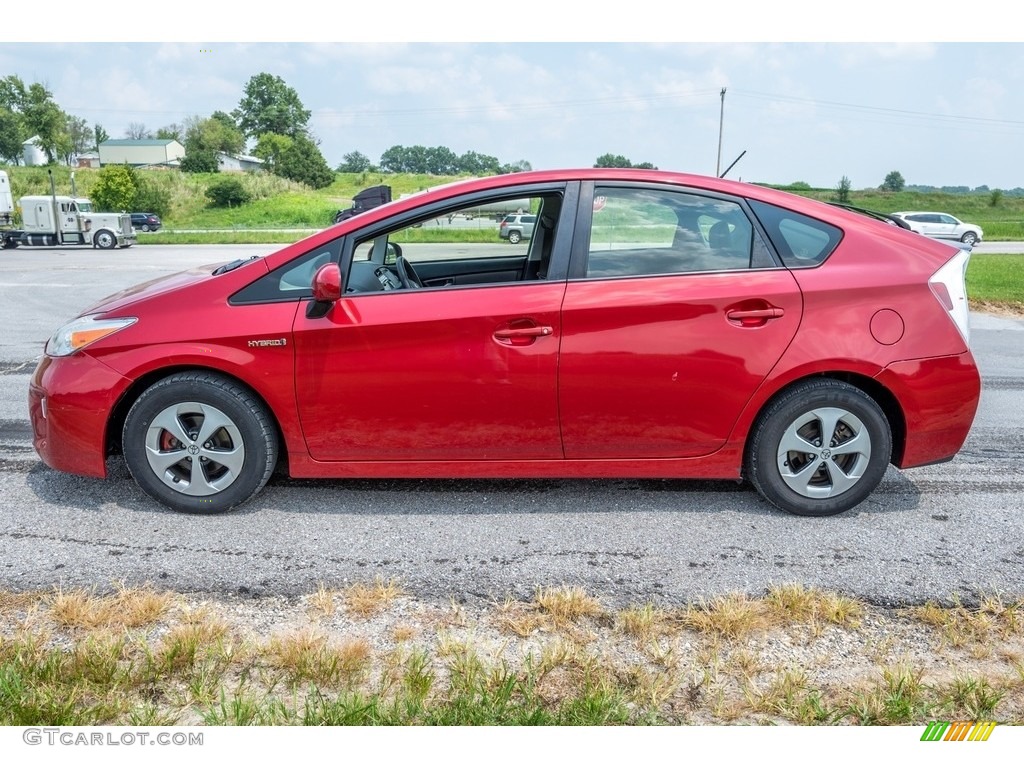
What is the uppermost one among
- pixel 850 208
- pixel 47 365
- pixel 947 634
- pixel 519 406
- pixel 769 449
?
pixel 850 208

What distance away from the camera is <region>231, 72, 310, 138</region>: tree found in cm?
9919

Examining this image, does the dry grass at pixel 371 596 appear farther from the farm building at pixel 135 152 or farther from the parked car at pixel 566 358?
the farm building at pixel 135 152

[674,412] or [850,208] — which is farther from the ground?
[850,208]

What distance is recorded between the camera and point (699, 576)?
3350 mm

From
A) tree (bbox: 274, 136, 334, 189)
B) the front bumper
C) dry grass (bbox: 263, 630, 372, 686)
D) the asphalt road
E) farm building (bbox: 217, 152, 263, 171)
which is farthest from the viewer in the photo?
farm building (bbox: 217, 152, 263, 171)

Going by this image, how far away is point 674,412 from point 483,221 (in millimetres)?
1421

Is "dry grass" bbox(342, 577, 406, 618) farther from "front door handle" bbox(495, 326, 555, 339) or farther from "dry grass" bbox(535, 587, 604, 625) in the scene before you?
"front door handle" bbox(495, 326, 555, 339)

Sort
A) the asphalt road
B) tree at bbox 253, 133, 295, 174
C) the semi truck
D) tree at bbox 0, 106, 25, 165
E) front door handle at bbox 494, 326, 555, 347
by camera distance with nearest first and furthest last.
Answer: the asphalt road < front door handle at bbox 494, 326, 555, 347 < the semi truck < tree at bbox 0, 106, 25, 165 < tree at bbox 253, 133, 295, 174

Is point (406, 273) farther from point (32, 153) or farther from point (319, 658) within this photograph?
point (32, 153)

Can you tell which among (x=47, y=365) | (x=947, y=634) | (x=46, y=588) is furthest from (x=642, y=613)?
(x=47, y=365)

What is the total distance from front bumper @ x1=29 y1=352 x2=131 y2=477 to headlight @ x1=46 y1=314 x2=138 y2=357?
1.8 inches

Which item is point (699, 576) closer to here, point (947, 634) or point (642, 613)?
point (642, 613)

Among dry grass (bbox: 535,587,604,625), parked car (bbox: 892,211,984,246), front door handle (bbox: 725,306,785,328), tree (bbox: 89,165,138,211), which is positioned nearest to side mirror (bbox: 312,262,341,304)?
dry grass (bbox: 535,587,604,625)
